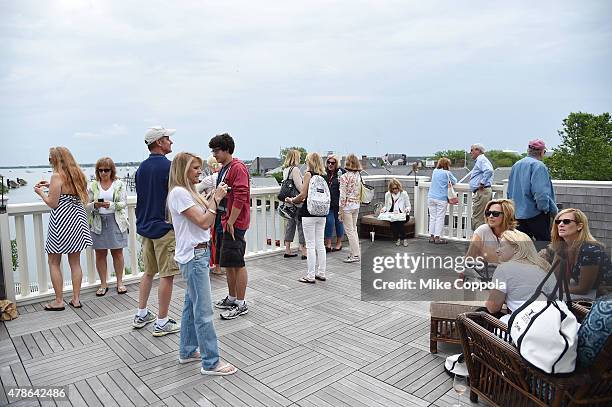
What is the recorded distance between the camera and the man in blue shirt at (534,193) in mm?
4398

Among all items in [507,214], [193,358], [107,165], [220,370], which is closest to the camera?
[220,370]

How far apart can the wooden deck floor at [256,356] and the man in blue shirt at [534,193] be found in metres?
1.60

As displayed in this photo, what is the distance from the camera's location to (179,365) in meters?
2.86

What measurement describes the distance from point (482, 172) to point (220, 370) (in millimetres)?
4766

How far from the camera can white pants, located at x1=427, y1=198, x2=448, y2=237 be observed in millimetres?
6492

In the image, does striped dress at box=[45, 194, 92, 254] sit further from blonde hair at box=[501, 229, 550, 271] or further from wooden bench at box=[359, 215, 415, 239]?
wooden bench at box=[359, 215, 415, 239]

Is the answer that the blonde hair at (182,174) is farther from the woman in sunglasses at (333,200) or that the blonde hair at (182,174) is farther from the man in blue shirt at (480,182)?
the man in blue shirt at (480,182)

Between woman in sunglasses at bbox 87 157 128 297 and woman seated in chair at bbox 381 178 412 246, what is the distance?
4.01m

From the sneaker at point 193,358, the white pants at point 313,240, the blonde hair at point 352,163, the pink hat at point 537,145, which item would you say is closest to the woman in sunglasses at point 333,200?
the blonde hair at point 352,163

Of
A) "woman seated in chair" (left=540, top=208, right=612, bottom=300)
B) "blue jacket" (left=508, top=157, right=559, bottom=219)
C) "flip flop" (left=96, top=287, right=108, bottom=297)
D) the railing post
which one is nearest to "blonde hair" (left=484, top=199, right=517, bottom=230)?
"woman seated in chair" (left=540, top=208, right=612, bottom=300)

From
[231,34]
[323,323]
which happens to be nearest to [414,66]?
[231,34]

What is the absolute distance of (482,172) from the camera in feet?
19.7

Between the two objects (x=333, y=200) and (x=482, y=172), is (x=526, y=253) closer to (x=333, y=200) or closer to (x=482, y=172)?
(x=333, y=200)

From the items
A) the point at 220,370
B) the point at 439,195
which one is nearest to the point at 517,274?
the point at 220,370
